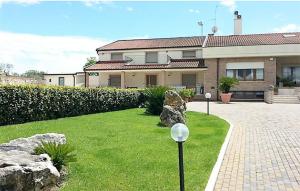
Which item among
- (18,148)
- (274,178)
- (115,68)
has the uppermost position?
(115,68)

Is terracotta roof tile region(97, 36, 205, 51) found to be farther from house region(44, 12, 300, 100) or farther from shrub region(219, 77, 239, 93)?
shrub region(219, 77, 239, 93)

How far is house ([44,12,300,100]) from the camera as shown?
3606cm

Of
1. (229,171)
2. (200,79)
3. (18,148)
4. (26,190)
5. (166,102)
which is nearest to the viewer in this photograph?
(26,190)

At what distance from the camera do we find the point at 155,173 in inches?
291

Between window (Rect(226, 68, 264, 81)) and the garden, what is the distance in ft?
66.5

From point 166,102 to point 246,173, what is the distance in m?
8.82

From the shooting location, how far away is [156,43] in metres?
44.1

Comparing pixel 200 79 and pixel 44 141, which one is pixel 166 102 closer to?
pixel 44 141

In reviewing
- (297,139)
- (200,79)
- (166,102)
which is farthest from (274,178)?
(200,79)

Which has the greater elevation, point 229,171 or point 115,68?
point 115,68

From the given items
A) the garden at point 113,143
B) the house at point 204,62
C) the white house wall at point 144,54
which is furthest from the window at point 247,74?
the garden at point 113,143

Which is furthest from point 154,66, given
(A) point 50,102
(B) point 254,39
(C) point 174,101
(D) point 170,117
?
(D) point 170,117

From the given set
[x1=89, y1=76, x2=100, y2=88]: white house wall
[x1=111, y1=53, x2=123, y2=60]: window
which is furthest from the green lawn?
[x1=111, y1=53, x2=123, y2=60]: window

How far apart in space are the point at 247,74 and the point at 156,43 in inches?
475
